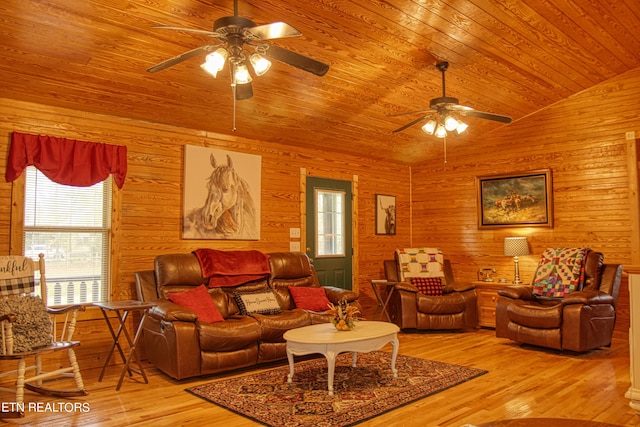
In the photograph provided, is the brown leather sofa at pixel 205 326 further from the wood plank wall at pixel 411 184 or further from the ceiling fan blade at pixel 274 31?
the ceiling fan blade at pixel 274 31

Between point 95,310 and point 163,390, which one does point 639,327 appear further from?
point 95,310

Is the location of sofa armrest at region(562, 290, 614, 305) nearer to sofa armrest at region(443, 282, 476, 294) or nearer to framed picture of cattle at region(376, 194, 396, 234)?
sofa armrest at region(443, 282, 476, 294)

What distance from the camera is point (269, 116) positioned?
5352mm

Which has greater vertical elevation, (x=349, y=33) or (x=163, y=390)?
(x=349, y=33)

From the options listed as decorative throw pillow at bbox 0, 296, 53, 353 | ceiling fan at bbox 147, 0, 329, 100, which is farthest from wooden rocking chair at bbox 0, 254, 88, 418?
ceiling fan at bbox 147, 0, 329, 100

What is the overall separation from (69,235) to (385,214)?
4.28 metres

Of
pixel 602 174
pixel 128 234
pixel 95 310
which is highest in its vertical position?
pixel 602 174

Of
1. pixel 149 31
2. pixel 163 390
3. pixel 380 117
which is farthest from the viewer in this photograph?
pixel 380 117

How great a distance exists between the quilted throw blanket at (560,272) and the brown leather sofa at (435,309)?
84 centimetres

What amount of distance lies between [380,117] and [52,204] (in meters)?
3.58

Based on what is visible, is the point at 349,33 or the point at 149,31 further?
the point at 349,33

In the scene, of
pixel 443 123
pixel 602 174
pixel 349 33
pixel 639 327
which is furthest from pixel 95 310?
pixel 602 174

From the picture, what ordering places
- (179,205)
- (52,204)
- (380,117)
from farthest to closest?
(380,117) < (179,205) < (52,204)

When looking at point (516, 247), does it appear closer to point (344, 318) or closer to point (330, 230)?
point (330, 230)
